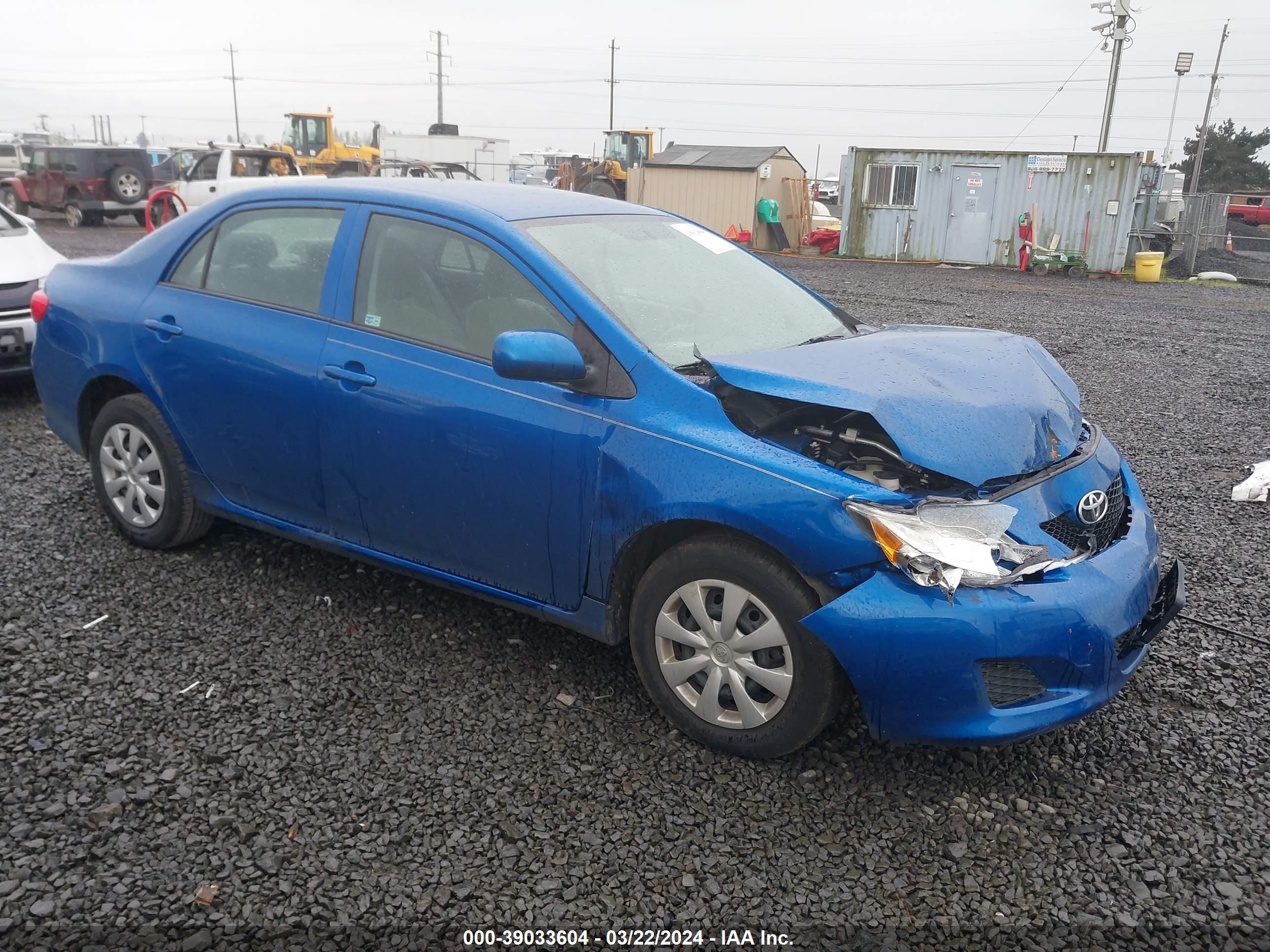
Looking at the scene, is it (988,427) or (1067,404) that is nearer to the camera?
(988,427)

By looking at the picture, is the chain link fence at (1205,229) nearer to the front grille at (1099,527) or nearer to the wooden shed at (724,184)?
the wooden shed at (724,184)

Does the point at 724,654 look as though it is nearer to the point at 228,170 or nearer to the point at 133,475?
the point at 133,475

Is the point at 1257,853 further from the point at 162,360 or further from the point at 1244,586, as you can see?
the point at 162,360

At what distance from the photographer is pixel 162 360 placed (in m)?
4.01

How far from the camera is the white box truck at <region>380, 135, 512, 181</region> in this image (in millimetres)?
33219

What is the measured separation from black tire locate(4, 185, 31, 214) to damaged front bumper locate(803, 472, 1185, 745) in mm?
27375

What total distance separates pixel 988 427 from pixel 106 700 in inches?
114

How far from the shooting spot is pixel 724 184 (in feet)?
85.6

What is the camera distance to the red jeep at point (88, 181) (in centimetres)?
2270

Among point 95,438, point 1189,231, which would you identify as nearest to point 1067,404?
point 95,438

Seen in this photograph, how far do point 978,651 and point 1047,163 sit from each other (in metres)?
22.1

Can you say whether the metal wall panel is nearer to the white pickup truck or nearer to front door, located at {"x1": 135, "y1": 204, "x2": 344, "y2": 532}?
the white pickup truck

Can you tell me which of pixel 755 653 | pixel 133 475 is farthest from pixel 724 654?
pixel 133 475

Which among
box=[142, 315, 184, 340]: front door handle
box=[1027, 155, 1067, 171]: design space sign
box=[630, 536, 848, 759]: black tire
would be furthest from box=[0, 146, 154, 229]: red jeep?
box=[630, 536, 848, 759]: black tire
